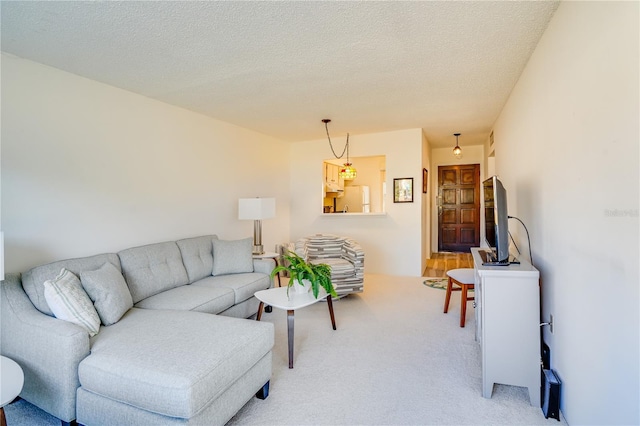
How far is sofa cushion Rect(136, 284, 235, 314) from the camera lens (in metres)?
2.61

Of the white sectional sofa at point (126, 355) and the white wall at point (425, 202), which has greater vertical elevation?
the white wall at point (425, 202)

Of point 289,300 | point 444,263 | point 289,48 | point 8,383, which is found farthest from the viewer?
point 444,263

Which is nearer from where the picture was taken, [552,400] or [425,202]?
[552,400]

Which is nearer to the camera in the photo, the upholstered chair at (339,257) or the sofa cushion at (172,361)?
the sofa cushion at (172,361)

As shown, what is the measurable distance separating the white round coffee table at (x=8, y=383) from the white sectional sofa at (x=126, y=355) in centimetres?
15

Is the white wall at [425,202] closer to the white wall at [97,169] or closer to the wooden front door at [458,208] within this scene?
the wooden front door at [458,208]

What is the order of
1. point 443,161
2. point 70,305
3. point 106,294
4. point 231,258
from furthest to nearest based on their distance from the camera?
1. point 443,161
2. point 231,258
3. point 106,294
4. point 70,305

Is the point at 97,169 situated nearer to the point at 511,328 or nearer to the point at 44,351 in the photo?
the point at 44,351

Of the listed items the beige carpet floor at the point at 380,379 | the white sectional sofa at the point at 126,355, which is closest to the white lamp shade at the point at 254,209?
the beige carpet floor at the point at 380,379

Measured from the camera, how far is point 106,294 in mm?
2205

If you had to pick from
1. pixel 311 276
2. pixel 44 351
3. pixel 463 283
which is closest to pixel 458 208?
pixel 463 283

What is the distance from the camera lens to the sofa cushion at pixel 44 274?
2068 mm

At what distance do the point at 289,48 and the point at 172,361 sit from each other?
2186mm

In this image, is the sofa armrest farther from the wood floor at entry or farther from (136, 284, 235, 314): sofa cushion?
the wood floor at entry
